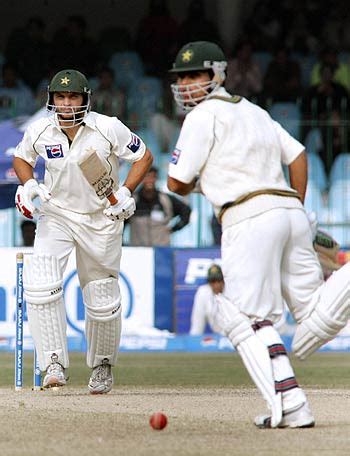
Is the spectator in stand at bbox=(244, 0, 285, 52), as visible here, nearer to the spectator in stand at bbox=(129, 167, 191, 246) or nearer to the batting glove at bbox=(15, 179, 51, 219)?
Result: the spectator in stand at bbox=(129, 167, 191, 246)

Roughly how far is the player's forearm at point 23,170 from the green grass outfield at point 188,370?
5.57 ft

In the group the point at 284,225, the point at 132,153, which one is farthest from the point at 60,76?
→ the point at 284,225

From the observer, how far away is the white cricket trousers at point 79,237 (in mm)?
7918

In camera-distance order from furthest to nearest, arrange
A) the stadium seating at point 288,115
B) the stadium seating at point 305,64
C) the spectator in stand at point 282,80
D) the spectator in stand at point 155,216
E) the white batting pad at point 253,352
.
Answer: the stadium seating at point 305,64 < the spectator in stand at point 282,80 < the stadium seating at point 288,115 < the spectator in stand at point 155,216 < the white batting pad at point 253,352

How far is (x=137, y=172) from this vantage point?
8047mm

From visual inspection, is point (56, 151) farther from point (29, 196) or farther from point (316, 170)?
point (316, 170)

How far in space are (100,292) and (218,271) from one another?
18.9 feet

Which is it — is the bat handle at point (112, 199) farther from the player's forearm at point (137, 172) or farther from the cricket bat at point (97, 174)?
the player's forearm at point (137, 172)

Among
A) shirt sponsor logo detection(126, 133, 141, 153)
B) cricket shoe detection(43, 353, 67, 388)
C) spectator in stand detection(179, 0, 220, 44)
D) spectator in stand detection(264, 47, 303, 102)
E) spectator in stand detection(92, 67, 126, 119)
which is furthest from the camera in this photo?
spectator in stand detection(179, 0, 220, 44)

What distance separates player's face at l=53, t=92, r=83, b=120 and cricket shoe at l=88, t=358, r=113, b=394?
1592 mm

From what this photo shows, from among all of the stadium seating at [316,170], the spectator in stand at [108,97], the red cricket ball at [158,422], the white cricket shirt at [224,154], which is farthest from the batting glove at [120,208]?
the stadium seating at [316,170]

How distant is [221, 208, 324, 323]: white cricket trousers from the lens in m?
6.05

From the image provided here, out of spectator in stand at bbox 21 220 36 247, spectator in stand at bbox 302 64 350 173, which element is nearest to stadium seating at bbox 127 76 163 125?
spectator in stand at bbox 302 64 350 173

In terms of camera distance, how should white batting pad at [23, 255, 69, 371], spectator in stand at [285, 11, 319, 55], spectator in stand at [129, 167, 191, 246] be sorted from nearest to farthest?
1. white batting pad at [23, 255, 69, 371]
2. spectator in stand at [129, 167, 191, 246]
3. spectator in stand at [285, 11, 319, 55]
